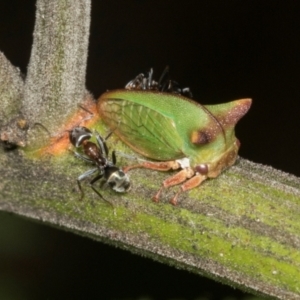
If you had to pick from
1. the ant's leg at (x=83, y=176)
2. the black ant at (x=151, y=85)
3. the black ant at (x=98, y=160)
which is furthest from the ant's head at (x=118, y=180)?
the black ant at (x=151, y=85)

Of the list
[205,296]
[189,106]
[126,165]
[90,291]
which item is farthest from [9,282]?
[189,106]

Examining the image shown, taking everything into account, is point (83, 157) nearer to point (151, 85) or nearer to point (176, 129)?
point (176, 129)

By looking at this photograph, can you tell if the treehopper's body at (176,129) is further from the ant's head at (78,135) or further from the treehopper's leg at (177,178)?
the ant's head at (78,135)

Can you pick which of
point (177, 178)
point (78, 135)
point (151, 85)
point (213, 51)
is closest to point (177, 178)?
point (177, 178)

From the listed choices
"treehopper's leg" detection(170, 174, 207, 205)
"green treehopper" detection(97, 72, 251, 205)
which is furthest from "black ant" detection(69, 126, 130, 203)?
"treehopper's leg" detection(170, 174, 207, 205)

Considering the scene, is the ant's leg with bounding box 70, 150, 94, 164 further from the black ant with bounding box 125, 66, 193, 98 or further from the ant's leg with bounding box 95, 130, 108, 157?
the black ant with bounding box 125, 66, 193, 98

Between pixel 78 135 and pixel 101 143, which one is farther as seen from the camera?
pixel 101 143
